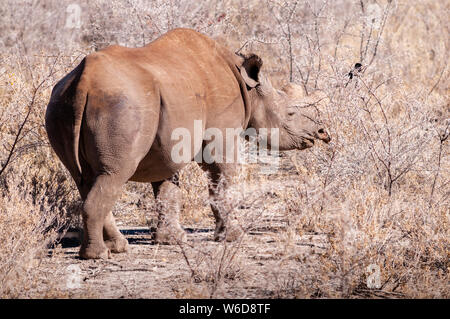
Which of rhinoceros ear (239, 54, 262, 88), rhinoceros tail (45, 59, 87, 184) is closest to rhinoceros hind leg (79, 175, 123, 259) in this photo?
rhinoceros tail (45, 59, 87, 184)

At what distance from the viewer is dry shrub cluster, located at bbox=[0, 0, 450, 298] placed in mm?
5785

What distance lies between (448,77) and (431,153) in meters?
4.37

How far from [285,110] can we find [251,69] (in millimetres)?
654

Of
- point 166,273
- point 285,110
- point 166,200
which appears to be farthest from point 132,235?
point 285,110

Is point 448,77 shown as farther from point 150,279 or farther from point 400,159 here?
point 150,279

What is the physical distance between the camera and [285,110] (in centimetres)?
798

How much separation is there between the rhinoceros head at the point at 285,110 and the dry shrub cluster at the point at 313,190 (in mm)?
190

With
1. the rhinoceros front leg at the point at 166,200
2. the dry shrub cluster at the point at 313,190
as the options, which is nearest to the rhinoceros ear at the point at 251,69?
the dry shrub cluster at the point at 313,190

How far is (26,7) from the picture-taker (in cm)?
1393

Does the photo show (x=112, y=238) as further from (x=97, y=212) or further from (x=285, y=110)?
(x=285, y=110)

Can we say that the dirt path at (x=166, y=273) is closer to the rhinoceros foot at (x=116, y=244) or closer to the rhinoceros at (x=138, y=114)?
the rhinoceros foot at (x=116, y=244)

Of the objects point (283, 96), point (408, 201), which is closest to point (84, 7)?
point (283, 96)

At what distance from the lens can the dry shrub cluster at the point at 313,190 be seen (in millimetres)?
5785

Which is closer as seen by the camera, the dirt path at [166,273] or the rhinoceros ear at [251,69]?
the dirt path at [166,273]
